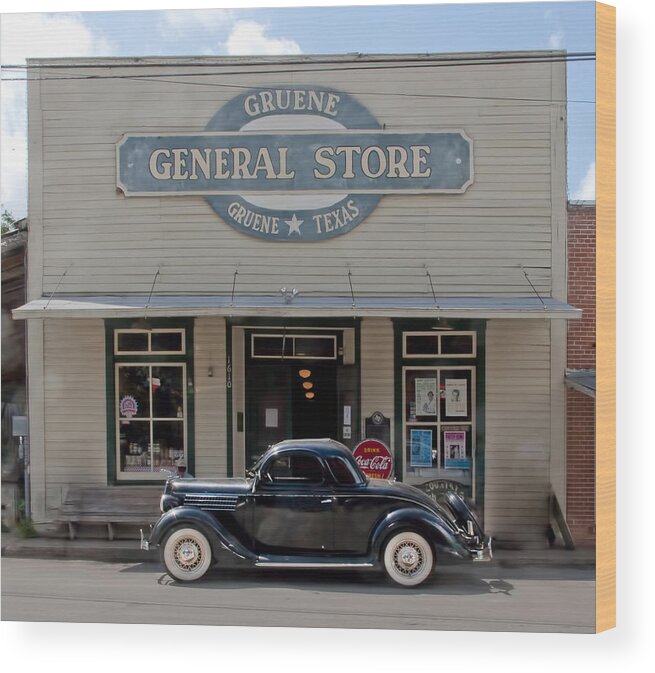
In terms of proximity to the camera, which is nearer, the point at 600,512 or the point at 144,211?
the point at 600,512

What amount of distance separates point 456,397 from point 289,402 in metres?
1.74

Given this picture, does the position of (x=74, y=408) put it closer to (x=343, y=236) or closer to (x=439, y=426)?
(x=343, y=236)

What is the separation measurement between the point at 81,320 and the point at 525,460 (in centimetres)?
489

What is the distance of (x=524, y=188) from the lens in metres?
8.99

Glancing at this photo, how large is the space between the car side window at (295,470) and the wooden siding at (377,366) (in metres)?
0.87

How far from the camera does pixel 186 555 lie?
8.70 m

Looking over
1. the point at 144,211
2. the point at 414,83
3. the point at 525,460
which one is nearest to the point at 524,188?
the point at 414,83

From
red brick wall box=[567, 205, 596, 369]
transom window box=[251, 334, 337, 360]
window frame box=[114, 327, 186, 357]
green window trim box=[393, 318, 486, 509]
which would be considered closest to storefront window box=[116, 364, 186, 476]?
window frame box=[114, 327, 186, 357]

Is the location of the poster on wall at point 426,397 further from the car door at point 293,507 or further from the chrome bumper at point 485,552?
the chrome bumper at point 485,552

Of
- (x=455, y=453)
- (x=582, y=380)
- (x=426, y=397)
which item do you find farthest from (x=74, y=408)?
(x=582, y=380)

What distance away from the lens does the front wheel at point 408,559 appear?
27.8ft

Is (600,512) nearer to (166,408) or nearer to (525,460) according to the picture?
(525,460)

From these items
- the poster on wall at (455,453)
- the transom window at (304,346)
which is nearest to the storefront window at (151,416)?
the transom window at (304,346)

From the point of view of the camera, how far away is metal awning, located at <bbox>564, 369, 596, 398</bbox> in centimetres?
852
